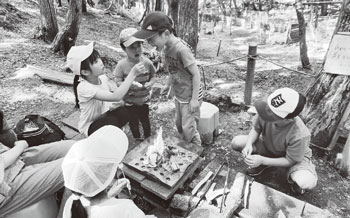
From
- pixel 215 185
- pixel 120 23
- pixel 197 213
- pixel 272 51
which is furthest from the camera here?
pixel 120 23

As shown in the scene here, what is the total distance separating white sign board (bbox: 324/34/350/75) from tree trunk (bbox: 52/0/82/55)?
650 centimetres

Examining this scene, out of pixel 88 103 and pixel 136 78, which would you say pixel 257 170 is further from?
pixel 88 103

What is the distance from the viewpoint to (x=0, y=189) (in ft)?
7.07

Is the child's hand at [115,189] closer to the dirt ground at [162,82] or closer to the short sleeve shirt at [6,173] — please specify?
the short sleeve shirt at [6,173]

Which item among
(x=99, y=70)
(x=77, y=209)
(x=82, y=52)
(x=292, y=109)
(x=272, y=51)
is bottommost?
(x=272, y=51)

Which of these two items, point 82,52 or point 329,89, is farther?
point 329,89

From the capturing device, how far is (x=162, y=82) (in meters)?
6.99

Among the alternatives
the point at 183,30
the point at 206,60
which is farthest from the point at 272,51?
the point at 183,30

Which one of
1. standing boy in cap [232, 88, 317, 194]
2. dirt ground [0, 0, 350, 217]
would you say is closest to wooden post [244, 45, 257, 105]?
dirt ground [0, 0, 350, 217]

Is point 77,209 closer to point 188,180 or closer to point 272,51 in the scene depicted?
point 188,180

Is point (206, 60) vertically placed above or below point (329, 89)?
below

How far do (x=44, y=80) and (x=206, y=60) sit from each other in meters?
6.24

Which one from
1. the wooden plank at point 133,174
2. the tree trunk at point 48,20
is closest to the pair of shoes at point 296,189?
the wooden plank at point 133,174

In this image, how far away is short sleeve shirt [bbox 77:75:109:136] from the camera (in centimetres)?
298
